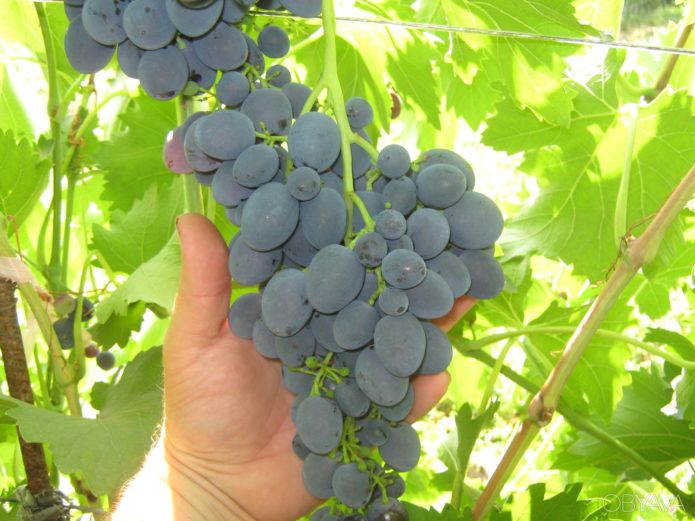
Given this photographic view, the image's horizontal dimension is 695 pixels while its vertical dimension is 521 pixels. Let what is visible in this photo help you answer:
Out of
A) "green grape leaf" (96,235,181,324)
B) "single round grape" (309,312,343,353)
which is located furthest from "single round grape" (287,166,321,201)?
"green grape leaf" (96,235,181,324)

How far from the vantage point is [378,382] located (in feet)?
2.13

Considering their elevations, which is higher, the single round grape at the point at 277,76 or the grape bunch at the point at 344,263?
the single round grape at the point at 277,76

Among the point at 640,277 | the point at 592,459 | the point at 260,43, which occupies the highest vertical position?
the point at 260,43

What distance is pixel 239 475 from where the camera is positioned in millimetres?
949

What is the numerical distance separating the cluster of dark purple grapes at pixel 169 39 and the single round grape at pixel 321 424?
300 mm

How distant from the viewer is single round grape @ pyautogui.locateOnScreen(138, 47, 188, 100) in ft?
2.28

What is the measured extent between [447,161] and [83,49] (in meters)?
0.35

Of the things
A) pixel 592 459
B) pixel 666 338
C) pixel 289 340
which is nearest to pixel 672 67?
pixel 666 338

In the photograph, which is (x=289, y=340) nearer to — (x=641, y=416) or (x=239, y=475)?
(x=239, y=475)

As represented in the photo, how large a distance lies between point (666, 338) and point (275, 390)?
1.81 ft

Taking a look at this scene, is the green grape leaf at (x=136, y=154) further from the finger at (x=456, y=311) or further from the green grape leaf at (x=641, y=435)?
the green grape leaf at (x=641, y=435)

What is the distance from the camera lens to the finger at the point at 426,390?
0.79 meters

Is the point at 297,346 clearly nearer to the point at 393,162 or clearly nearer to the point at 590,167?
the point at 393,162

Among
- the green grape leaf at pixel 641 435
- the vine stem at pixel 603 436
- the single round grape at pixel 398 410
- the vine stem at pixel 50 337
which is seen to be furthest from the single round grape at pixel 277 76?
the green grape leaf at pixel 641 435
